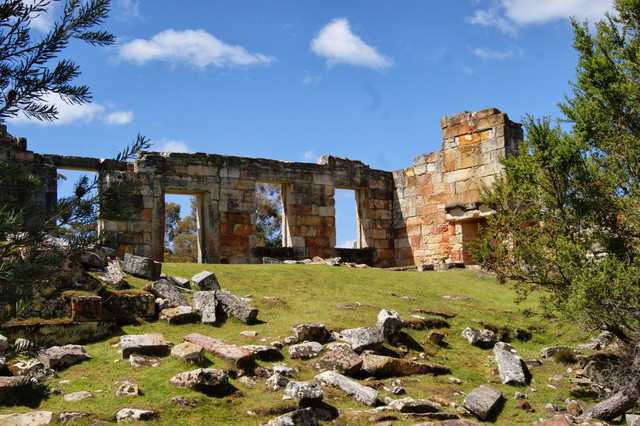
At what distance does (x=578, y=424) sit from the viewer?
8.12 meters

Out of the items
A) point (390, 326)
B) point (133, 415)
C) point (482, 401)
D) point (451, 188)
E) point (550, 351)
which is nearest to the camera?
point (133, 415)

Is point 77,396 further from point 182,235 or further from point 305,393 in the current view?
point 182,235

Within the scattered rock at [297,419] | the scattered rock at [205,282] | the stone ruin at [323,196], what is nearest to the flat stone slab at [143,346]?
the scattered rock at [297,419]

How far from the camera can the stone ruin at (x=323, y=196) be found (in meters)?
18.3

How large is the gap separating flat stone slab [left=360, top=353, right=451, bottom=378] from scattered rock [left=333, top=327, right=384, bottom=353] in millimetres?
180

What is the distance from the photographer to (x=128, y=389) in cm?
732

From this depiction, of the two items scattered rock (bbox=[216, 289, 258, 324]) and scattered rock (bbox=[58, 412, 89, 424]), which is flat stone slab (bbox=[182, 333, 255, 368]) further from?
scattered rock (bbox=[58, 412, 89, 424])

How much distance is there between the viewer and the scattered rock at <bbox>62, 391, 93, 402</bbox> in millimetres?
7086

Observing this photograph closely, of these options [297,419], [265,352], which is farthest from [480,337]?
[297,419]

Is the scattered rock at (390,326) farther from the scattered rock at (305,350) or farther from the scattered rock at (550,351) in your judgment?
the scattered rock at (550,351)

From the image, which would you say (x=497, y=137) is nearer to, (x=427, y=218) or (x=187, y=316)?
(x=427, y=218)

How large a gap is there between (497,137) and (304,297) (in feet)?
31.2

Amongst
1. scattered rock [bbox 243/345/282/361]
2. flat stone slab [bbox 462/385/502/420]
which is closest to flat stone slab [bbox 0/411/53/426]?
scattered rock [bbox 243/345/282/361]

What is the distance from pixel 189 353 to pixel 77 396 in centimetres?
144
